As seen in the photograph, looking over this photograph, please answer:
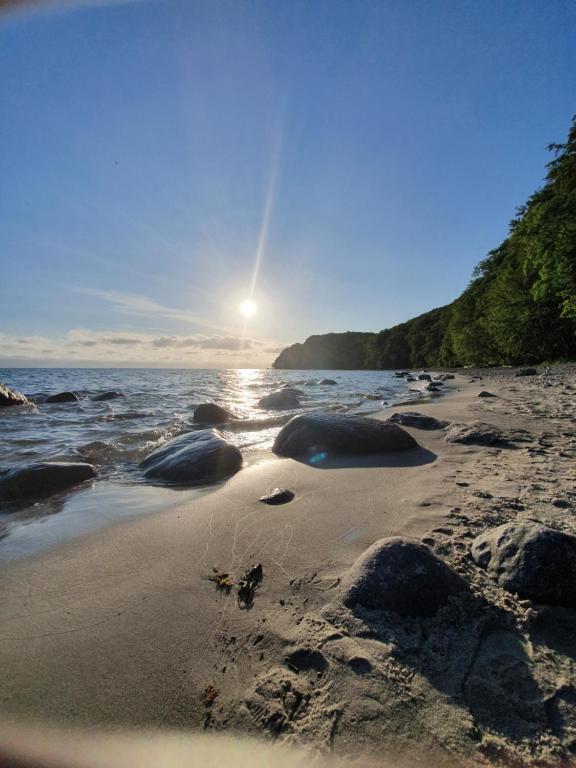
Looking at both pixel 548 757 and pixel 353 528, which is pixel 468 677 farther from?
pixel 353 528

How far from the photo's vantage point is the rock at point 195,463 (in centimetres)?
475

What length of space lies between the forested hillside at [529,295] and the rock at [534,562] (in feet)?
66.7

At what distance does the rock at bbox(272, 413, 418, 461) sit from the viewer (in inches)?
213

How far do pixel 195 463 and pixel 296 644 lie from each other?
3.45 metres

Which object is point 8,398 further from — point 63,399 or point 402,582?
point 402,582

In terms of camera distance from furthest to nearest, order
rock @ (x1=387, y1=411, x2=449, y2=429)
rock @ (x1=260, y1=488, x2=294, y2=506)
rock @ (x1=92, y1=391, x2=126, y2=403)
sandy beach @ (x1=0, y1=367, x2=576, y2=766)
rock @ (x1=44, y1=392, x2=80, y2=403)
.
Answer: rock @ (x1=92, y1=391, x2=126, y2=403) → rock @ (x1=44, y1=392, x2=80, y2=403) → rock @ (x1=387, y1=411, x2=449, y2=429) → rock @ (x1=260, y1=488, x2=294, y2=506) → sandy beach @ (x1=0, y1=367, x2=576, y2=766)

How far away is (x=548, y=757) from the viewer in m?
1.15

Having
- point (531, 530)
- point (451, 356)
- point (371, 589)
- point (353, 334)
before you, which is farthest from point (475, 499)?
point (353, 334)

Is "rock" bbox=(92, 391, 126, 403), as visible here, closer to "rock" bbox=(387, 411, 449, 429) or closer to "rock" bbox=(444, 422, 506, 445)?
"rock" bbox=(387, 411, 449, 429)

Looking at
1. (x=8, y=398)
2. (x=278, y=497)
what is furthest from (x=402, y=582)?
(x=8, y=398)

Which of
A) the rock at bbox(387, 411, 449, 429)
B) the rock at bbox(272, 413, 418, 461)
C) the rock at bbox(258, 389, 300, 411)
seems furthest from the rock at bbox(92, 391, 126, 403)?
the rock at bbox(387, 411, 449, 429)

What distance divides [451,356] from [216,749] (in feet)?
194

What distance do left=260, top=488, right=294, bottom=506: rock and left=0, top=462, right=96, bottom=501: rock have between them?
275 centimetres

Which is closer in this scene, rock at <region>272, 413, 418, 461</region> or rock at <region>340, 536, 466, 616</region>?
rock at <region>340, 536, 466, 616</region>
